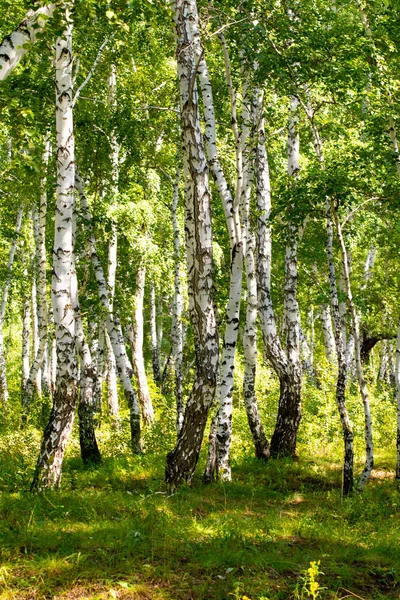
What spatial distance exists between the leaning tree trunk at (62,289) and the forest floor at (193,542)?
64cm

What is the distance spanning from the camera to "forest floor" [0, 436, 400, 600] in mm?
4836

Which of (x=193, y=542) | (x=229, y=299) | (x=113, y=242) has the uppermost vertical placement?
(x=113, y=242)

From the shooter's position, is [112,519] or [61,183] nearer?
[112,519]

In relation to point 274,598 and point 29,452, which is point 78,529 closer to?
point 274,598

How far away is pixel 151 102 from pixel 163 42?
2.22 metres

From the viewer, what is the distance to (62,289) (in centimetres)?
778

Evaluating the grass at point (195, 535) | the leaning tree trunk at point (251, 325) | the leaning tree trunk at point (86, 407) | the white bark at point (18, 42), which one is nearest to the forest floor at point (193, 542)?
the grass at point (195, 535)

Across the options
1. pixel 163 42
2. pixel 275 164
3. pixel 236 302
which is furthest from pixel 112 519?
pixel 275 164

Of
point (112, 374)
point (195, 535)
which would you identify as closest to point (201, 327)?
point (195, 535)

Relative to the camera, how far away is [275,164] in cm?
1645

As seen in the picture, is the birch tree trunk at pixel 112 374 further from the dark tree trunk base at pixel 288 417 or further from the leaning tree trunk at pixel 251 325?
the dark tree trunk base at pixel 288 417

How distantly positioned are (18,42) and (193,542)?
548 centimetres

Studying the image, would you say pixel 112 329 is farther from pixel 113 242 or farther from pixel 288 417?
pixel 288 417

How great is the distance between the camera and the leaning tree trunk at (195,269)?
8.31 metres
